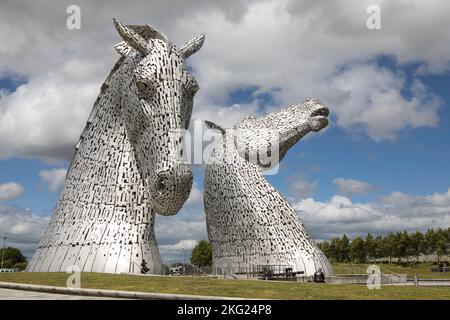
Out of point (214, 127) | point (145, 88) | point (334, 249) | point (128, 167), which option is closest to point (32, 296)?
point (145, 88)

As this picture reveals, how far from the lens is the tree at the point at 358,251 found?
224 ft

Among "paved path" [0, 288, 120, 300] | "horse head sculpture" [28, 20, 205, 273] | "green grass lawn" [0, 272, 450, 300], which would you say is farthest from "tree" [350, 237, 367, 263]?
"paved path" [0, 288, 120, 300]

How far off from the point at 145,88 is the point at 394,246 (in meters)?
57.1

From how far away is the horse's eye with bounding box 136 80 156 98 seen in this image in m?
11.3

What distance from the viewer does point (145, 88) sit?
11.4 metres

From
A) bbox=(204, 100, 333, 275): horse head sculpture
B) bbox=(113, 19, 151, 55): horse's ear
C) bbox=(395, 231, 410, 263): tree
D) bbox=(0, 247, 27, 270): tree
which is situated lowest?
bbox=(0, 247, 27, 270): tree

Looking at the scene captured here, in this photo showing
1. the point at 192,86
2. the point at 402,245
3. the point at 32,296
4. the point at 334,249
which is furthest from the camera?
the point at 334,249

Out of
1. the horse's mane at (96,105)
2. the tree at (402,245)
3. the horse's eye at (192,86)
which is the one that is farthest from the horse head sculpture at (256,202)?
the tree at (402,245)

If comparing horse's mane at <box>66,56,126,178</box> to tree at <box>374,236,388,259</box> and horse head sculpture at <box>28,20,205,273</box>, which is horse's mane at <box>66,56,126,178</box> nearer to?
horse head sculpture at <box>28,20,205,273</box>

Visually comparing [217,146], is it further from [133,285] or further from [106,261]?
[133,285]

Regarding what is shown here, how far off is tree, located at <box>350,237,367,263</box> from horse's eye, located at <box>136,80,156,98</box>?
6215 centimetres

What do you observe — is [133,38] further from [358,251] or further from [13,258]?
[13,258]
